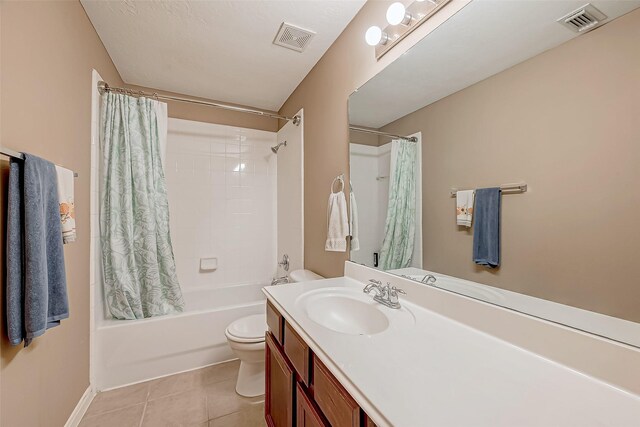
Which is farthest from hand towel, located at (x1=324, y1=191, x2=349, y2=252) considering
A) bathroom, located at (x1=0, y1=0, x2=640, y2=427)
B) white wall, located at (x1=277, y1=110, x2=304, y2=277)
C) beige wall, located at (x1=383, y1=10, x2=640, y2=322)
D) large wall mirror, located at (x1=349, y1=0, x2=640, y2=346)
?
beige wall, located at (x1=383, y1=10, x2=640, y2=322)

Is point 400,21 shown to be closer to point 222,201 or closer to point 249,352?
point 249,352

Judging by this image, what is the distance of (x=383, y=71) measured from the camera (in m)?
1.35

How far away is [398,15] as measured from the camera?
1.18 m

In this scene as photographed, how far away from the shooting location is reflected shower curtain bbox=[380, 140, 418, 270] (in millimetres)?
1249

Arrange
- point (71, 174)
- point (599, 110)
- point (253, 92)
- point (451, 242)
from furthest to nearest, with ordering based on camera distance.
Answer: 1. point (253, 92)
2. point (71, 174)
3. point (451, 242)
4. point (599, 110)

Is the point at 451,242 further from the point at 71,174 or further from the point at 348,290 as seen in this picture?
the point at 71,174

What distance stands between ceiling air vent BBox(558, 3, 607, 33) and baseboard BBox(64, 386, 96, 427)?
8.84 ft

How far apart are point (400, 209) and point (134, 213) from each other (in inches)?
78.8

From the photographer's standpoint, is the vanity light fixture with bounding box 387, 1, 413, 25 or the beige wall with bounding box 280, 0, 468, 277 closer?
the vanity light fixture with bounding box 387, 1, 413, 25

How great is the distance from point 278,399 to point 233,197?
2102mm

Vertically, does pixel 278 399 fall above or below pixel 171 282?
below

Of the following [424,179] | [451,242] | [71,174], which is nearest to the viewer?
[451,242]

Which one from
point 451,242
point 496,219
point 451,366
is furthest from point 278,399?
point 496,219

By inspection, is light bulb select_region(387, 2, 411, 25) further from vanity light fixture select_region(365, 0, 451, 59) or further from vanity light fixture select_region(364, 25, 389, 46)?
vanity light fixture select_region(364, 25, 389, 46)
